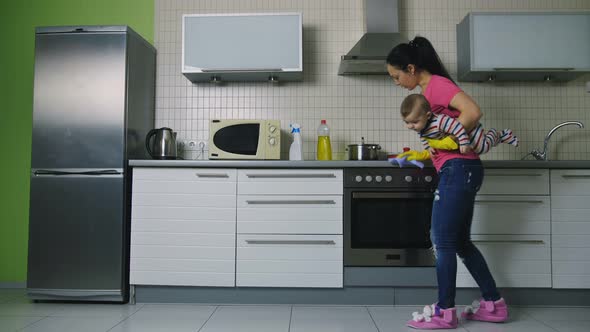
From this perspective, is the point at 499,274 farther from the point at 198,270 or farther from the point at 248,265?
the point at 198,270

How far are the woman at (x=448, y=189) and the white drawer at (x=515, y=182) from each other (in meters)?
0.51

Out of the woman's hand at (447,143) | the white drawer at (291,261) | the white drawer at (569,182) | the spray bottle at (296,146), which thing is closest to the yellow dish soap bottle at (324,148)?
the spray bottle at (296,146)

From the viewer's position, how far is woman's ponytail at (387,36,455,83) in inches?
84.0

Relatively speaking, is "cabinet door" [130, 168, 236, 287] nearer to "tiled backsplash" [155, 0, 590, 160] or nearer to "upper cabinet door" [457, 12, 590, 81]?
"tiled backsplash" [155, 0, 590, 160]

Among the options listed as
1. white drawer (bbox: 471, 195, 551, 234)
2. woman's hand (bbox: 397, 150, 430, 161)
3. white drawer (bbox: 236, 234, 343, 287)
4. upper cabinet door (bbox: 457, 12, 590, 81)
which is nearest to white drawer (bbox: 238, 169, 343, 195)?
white drawer (bbox: 236, 234, 343, 287)

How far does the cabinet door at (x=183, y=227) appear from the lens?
253 centimetres

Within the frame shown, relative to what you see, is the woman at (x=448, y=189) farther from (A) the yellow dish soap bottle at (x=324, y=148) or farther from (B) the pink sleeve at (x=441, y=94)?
(A) the yellow dish soap bottle at (x=324, y=148)

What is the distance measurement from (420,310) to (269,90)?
5.89 feet

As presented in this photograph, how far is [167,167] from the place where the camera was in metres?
2.58

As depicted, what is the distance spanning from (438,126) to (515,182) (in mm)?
837

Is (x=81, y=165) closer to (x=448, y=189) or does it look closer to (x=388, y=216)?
(x=388, y=216)

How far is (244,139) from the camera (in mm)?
2887

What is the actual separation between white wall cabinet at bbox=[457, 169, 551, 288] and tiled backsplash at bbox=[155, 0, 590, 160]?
2.11 ft

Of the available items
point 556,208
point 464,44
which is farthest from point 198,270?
point 464,44
